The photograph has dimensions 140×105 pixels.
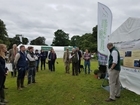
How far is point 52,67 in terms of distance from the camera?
15.6 meters

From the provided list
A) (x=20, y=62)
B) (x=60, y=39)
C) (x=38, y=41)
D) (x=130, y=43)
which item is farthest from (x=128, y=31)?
(x=38, y=41)

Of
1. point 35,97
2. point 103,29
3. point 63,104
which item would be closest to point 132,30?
point 103,29

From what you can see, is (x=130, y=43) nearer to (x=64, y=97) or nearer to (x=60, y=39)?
(x=64, y=97)

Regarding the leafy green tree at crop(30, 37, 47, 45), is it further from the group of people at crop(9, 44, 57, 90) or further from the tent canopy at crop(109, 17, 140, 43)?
the tent canopy at crop(109, 17, 140, 43)

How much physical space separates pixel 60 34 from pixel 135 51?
99360 mm

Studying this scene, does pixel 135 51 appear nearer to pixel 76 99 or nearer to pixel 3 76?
pixel 76 99

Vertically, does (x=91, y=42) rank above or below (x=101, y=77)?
above

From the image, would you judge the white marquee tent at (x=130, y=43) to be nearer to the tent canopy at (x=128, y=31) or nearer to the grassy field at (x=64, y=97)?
the tent canopy at (x=128, y=31)

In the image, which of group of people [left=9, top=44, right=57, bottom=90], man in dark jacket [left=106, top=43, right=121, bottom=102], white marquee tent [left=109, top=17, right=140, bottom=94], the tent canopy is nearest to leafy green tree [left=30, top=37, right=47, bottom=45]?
group of people [left=9, top=44, right=57, bottom=90]

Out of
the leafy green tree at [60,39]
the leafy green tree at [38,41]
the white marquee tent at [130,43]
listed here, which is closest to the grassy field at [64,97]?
the white marquee tent at [130,43]

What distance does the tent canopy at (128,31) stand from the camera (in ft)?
24.1

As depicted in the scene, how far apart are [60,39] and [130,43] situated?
97.1m

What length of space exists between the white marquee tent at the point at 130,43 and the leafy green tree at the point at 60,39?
94762mm

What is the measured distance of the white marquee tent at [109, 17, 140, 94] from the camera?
7234 millimetres
